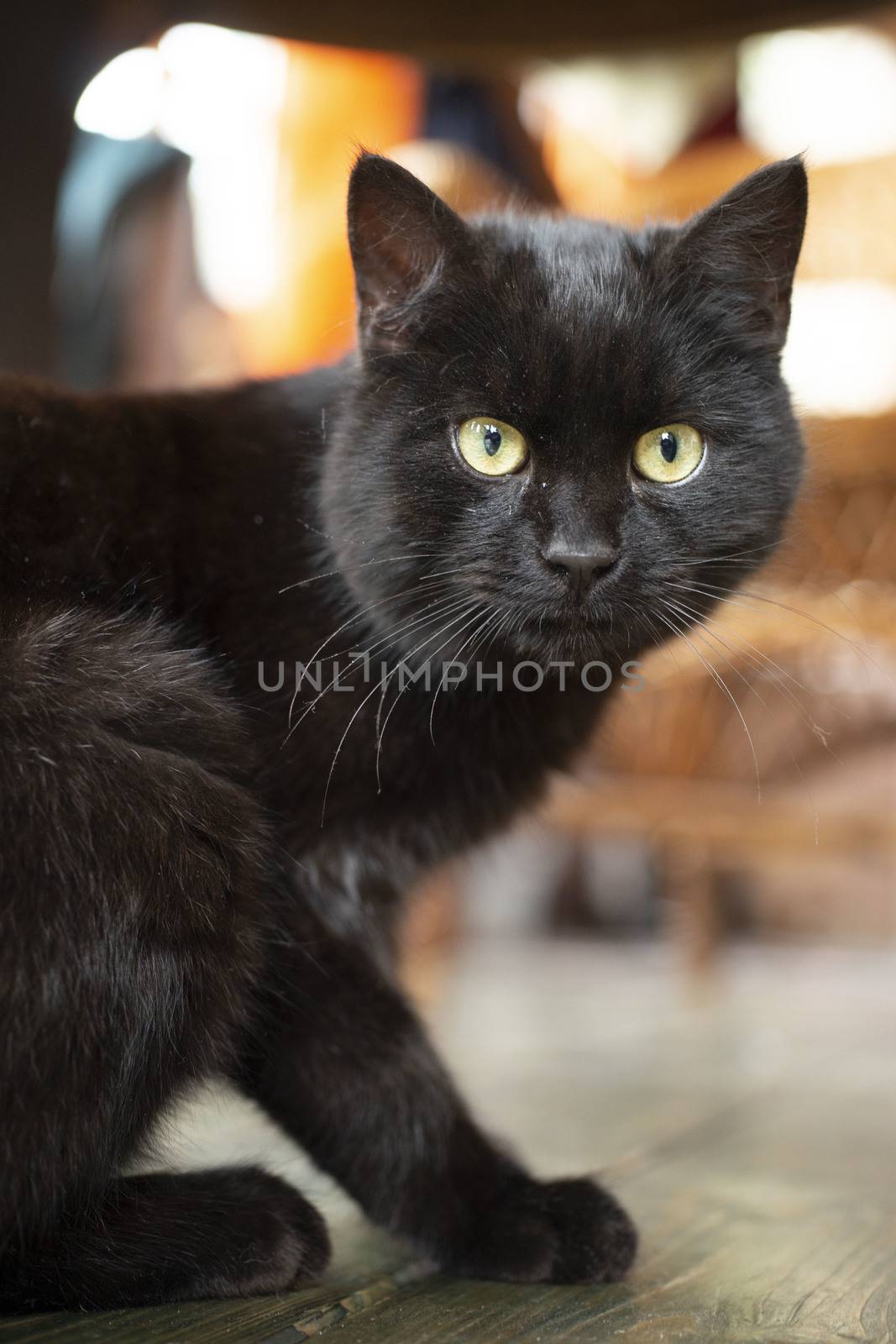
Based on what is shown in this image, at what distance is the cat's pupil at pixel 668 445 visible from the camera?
87cm

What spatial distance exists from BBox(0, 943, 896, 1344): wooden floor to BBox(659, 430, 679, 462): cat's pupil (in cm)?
58

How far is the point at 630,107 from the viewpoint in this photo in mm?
2629

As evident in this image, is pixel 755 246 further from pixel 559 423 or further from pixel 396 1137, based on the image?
pixel 396 1137

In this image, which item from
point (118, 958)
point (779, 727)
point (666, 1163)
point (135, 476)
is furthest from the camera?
point (779, 727)

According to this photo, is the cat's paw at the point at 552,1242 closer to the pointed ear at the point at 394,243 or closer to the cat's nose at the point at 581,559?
the cat's nose at the point at 581,559

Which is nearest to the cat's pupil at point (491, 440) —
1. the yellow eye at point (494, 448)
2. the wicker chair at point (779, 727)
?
the yellow eye at point (494, 448)

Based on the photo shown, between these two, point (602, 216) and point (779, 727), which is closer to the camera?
point (602, 216)

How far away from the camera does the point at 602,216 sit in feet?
3.93

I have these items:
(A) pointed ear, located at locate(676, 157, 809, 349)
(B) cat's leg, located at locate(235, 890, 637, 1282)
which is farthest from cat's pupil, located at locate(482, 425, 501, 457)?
(B) cat's leg, located at locate(235, 890, 637, 1282)

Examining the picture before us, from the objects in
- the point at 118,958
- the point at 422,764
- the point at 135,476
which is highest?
the point at 135,476

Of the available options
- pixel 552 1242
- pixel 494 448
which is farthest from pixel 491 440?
pixel 552 1242

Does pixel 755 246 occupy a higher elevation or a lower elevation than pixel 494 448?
higher

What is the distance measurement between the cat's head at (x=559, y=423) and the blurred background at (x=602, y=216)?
11cm

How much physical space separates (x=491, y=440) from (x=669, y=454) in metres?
0.14
